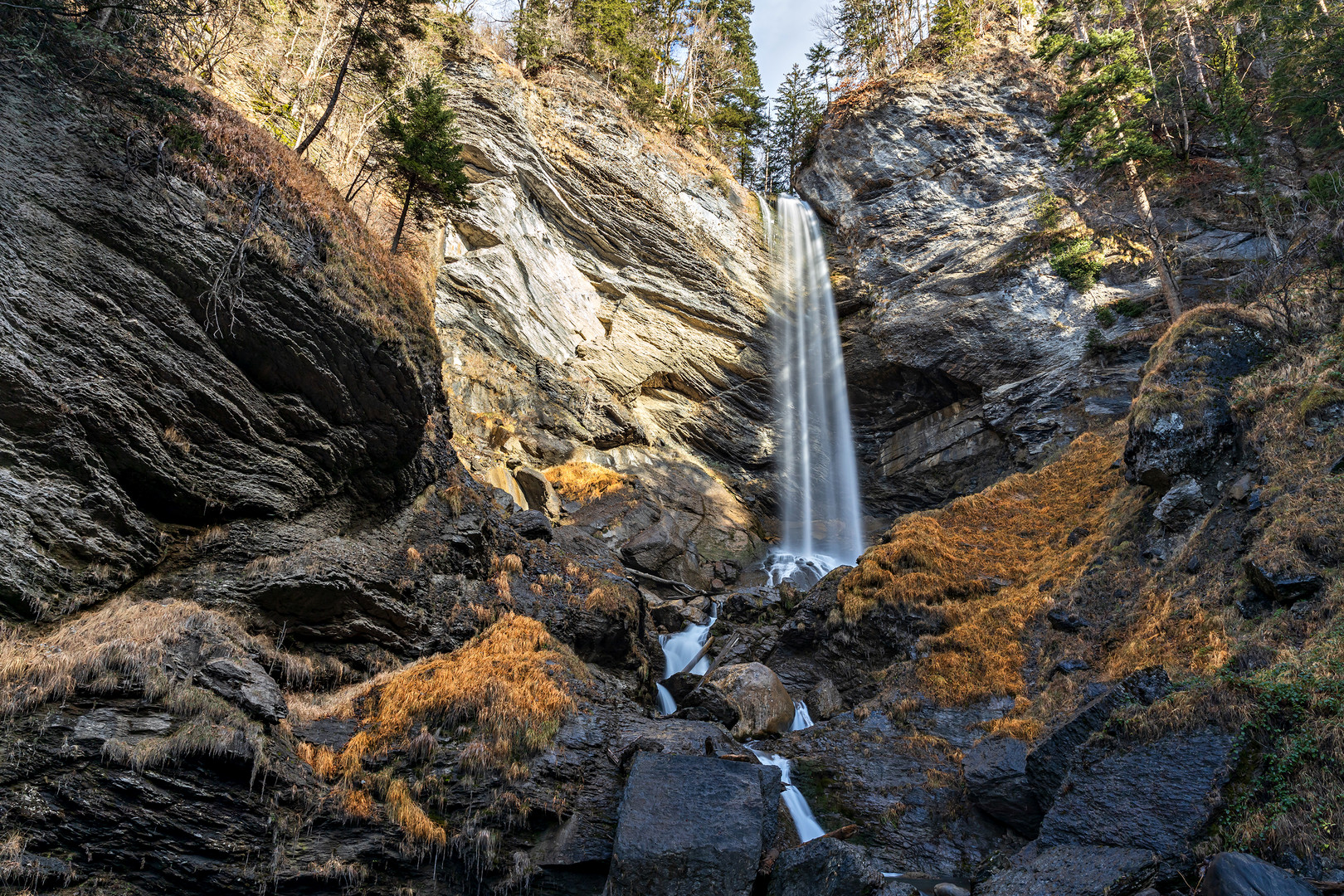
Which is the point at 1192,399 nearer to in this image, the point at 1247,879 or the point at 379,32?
the point at 1247,879

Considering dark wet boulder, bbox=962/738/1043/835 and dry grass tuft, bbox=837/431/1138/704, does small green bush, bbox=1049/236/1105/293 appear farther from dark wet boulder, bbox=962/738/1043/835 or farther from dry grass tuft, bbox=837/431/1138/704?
dark wet boulder, bbox=962/738/1043/835

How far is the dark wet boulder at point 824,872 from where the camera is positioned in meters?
6.74

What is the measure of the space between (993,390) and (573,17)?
2632 cm

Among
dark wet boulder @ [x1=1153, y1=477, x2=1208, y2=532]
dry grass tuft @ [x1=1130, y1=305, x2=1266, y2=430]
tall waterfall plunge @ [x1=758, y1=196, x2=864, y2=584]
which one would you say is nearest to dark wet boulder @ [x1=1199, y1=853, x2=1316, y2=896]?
dark wet boulder @ [x1=1153, y1=477, x2=1208, y2=532]

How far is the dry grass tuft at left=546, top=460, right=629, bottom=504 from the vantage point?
21938 mm

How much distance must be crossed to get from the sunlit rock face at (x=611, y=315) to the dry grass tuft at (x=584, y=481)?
0.61 meters

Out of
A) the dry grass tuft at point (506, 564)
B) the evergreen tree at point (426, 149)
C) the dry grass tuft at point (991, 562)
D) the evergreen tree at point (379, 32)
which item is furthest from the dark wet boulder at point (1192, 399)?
the evergreen tree at point (379, 32)

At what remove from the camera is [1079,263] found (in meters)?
24.8

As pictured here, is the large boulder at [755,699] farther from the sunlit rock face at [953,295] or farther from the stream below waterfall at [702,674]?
the sunlit rock face at [953,295]

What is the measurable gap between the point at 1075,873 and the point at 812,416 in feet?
80.3

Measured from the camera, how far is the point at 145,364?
8133 millimetres

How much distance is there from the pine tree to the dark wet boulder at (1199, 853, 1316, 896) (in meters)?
19.7

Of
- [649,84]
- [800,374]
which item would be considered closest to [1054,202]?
[800,374]

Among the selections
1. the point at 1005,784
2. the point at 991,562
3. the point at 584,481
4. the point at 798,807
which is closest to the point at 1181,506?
the point at 991,562
